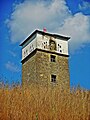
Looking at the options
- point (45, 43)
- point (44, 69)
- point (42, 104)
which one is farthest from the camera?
point (45, 43)

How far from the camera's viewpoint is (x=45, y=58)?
16672 millimetres

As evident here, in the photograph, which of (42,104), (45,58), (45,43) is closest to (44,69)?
(45,58)

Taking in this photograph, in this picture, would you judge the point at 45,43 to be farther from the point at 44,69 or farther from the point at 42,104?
the point at 42,104

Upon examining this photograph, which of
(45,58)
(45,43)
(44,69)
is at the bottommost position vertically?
(44,69)

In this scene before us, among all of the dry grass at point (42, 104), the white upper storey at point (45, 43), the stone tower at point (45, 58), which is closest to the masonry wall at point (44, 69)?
the stone tower at point (45, 58)

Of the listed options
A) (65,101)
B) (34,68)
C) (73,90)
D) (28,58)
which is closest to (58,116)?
(65,101)

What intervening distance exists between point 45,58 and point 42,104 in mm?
11878

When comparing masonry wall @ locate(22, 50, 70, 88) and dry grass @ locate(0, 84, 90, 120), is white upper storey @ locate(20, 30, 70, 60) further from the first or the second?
dry grass @ locate(0, 84, 90, 120)

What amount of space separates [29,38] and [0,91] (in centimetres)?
1335

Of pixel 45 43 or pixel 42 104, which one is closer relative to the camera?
pixel 42 104

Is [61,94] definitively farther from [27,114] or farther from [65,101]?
[27,114]

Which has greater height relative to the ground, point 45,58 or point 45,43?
point 45,43

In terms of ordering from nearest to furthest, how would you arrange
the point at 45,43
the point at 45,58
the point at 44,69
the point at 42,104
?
the point at 42,104 → the point at 44,69 → the point at 45,58 → the point at 45,43

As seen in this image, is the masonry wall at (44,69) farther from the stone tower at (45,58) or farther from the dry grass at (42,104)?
the dry grass at (42,104)
